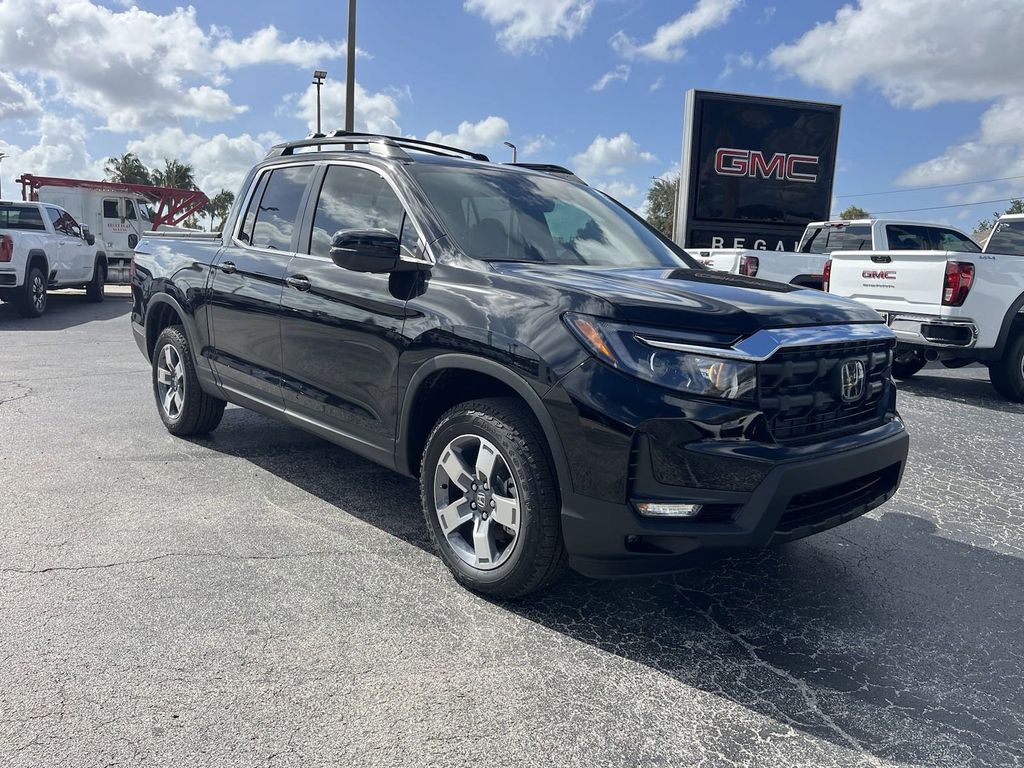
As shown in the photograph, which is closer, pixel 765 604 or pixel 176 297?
pixel 765 604

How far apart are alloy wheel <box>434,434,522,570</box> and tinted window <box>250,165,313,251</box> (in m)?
1.80

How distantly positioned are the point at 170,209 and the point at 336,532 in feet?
84.6

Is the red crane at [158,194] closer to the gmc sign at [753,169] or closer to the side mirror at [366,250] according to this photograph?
the gmc sign at [753,169]

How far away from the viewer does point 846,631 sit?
10.3 feet

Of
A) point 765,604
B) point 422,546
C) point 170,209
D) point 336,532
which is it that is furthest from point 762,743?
point 170,209

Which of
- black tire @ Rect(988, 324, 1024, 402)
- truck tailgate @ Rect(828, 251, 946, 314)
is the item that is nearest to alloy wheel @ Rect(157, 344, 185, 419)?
truck tailgate @ Rect(828, 251, 946, 314)

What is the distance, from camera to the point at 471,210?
12.4 ft

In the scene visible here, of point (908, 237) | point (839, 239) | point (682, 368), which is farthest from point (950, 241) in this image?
point (682, 368)

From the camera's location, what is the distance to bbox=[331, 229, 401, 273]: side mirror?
3363 mm

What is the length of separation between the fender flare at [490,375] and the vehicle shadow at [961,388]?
6572 millimetres

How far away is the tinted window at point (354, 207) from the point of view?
380 centimetres

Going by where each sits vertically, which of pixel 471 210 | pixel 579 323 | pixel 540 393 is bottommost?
pixel 540 393

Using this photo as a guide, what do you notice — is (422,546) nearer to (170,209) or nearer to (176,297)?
(176,297)

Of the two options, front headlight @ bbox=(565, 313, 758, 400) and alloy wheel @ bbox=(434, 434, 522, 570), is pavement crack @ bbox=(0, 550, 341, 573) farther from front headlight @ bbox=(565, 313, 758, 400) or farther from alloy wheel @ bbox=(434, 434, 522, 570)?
front headlight @ bbox=(565, 313, 758, 400)
